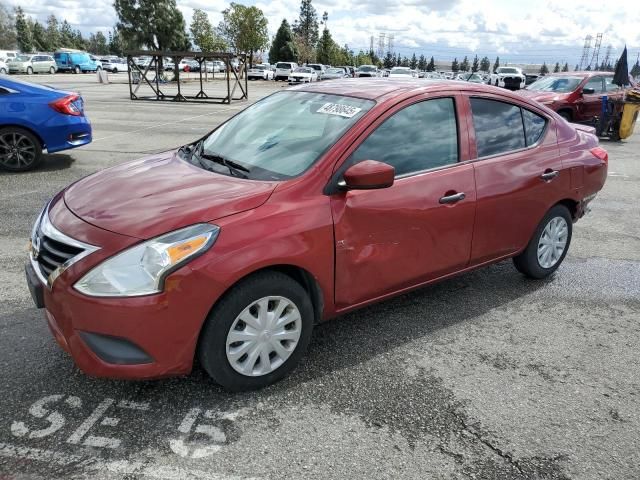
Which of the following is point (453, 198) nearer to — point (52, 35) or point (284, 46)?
point (284, 46)

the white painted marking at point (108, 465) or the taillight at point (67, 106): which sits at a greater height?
the taillight at point (67, 106)

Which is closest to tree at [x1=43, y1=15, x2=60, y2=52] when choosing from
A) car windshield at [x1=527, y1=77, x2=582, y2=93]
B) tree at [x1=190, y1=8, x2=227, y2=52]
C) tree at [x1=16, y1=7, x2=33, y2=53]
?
tree at [x1=16, y1=7, x2=33, y2=53]

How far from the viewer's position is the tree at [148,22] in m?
45.8

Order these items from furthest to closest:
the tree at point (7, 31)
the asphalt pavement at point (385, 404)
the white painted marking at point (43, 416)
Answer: the tree at point (7, 31)
the white painted marking at point (43, 416)
the asphalt pavement at point (385, 404)

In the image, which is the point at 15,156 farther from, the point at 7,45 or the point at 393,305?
the point at 7,45

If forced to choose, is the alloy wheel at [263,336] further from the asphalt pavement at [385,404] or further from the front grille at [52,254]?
the front grille at [52,254]

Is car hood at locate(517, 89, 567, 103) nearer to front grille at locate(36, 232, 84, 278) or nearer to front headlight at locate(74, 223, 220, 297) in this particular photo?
front headlight at locate(74, 223, 220, 297)

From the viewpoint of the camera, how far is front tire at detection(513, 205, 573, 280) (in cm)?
445

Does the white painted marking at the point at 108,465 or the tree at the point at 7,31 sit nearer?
the white painted marking at the point at 108,465

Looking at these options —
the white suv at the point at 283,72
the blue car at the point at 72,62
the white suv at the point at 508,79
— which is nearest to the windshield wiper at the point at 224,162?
the white suv at the point at 508,79

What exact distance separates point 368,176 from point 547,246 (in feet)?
7.80

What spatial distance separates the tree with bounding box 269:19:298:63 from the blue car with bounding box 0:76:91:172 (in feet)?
211

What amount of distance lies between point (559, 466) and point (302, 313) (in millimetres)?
1463

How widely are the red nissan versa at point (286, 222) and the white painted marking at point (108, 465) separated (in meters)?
0.40
